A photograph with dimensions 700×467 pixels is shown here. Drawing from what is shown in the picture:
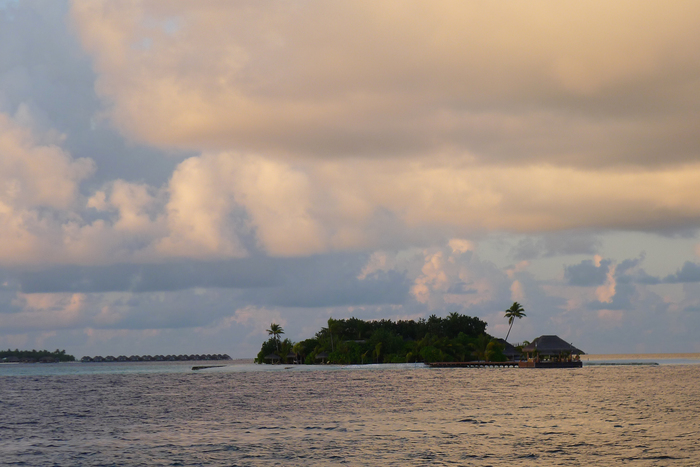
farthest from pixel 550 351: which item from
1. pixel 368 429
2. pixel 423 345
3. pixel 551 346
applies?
pixel 368 429

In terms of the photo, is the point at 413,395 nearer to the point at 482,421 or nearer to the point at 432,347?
the point at 482,421

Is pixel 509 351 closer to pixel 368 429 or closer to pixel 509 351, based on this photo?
pixel 509 351

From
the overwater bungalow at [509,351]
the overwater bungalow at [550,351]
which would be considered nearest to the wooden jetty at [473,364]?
the overwater bungalow at [509,351]

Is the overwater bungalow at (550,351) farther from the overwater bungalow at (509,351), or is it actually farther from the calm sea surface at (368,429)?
the calm sea surface at (368,429)

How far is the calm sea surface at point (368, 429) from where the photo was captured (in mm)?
37219

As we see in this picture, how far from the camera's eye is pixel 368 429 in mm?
48219

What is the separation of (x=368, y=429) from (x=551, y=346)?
4272 inches

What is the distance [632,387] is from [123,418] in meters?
63.4

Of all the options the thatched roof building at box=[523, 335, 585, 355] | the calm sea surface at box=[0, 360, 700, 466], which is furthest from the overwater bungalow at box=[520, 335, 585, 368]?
the calm sea surface at box=[0, 360, 700, 466]

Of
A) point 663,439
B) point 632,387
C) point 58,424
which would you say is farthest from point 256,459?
point 632,387

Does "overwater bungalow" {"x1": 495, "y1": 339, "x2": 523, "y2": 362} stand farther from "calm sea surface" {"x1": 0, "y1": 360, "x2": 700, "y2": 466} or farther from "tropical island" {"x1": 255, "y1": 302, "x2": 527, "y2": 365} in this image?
"calm sea surface" {"x1": 0, "y1": 360, "x2": 700, "y2": 466}

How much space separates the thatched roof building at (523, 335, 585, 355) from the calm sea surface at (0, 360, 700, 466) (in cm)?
6193

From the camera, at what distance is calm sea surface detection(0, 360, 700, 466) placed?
1465 inches

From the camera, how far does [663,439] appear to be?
42.0 metres
